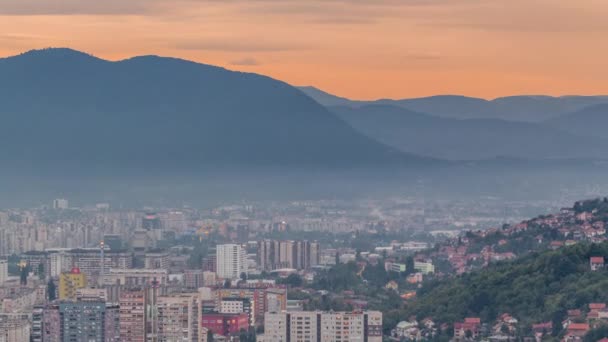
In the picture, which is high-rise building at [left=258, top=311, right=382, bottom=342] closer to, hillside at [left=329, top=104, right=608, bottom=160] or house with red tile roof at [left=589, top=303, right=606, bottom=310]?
house with red tile roof at [left=589, top=303, right=606, bottom=310]

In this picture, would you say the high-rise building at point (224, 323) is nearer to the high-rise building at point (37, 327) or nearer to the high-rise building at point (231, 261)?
the high-rise building at point (37, 327)

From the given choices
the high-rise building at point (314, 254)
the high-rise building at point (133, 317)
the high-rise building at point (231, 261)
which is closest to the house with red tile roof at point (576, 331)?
the high-rise building at point (133, 317)

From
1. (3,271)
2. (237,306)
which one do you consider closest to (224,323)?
(237,306)

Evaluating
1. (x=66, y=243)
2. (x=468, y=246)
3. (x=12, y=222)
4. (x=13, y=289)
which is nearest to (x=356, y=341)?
(x=13, y=289)

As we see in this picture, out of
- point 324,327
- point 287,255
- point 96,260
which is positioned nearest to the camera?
point 324,327

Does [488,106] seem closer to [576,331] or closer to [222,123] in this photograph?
[222,123]

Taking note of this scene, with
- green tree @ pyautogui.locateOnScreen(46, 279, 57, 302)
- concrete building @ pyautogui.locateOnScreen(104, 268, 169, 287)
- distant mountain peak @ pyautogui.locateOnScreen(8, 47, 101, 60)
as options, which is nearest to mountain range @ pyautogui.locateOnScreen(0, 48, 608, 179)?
distant mountain peak @ pyautogui.locateOnScreen(8, 47, 101, 60)

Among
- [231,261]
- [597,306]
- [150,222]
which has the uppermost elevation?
[150,222]
